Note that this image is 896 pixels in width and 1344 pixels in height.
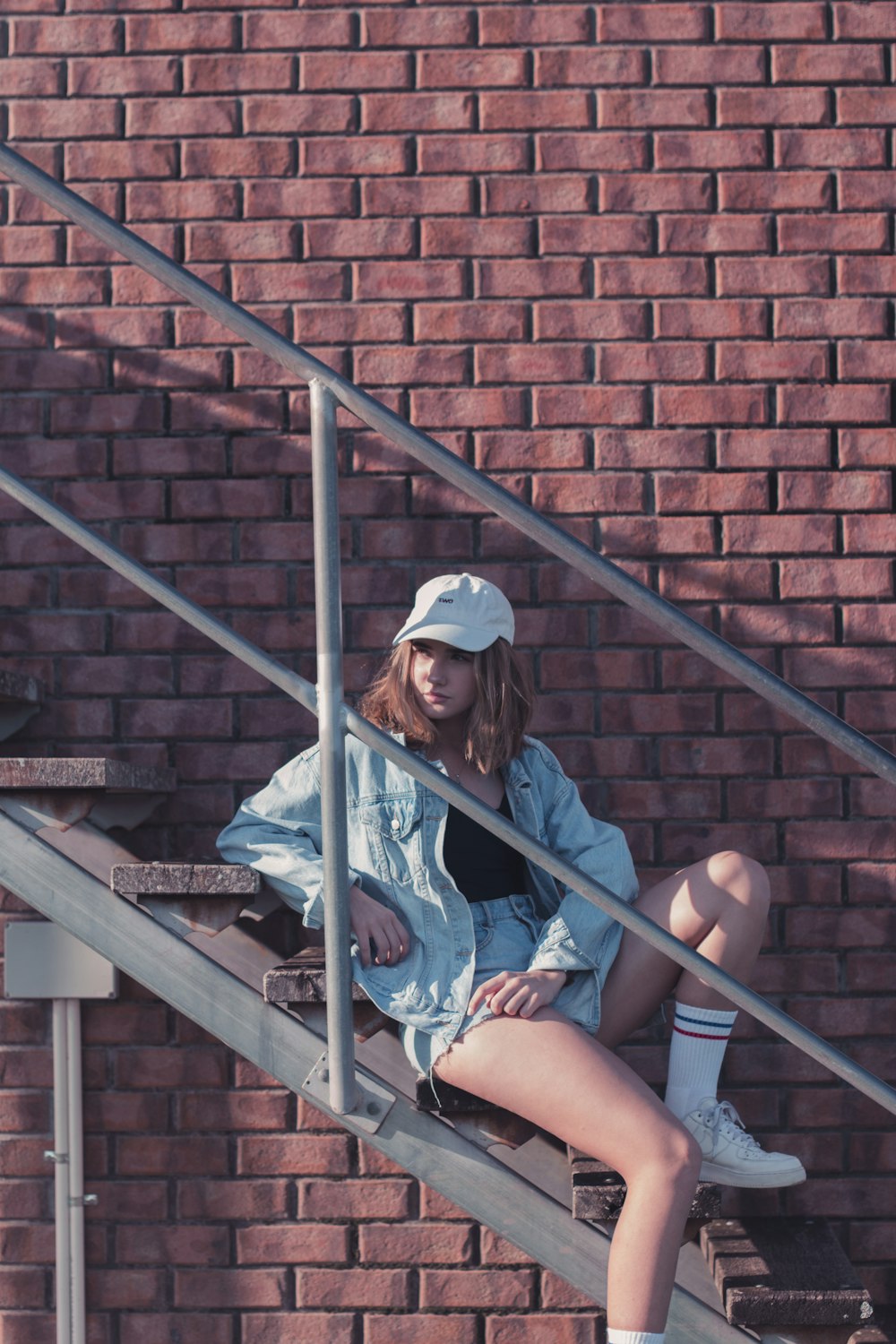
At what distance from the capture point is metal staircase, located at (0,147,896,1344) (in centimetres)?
170

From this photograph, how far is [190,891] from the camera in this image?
6.28ft

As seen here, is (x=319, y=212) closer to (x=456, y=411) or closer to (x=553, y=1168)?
(x=456, y=411)

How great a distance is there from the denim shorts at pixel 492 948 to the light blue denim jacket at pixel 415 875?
0.08ft

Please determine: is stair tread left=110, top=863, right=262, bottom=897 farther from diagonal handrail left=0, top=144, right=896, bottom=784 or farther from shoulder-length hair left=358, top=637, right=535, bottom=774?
diagonal handrail left=0, top=144, right=896, bottom=784

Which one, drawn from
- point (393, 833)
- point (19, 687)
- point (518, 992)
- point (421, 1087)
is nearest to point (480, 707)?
point (393, 833)

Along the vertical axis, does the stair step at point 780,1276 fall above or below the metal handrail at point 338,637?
below

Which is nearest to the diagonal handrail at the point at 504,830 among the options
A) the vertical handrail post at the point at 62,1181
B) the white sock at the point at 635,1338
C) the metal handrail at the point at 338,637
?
the metal handrail at the point at 338,637

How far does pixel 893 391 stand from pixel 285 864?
170cm

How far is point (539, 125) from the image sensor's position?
2729 millimetres

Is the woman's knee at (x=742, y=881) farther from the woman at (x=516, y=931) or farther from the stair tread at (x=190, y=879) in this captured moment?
the stair tread at (x=190, y=879)

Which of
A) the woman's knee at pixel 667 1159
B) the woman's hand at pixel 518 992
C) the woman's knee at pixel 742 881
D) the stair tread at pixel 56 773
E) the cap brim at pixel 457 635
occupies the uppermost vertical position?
the cap brim at pixel 457 635

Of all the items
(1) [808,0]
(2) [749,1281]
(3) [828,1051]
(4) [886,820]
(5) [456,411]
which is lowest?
(2) [749,1281]

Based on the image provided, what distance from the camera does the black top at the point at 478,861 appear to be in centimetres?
Answer: 212

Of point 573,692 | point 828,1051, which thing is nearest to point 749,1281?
point 828,1051
